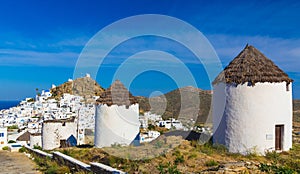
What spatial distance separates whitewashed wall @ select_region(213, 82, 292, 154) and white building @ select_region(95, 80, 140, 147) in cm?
526

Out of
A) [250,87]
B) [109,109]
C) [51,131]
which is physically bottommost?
[51,131]

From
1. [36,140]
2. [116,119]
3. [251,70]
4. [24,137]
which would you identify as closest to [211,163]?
[251,70]

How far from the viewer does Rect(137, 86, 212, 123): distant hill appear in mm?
21172

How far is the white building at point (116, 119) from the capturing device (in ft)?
45.0

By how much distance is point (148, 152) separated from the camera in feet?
32.5

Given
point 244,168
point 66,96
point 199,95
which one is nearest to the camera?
→ point 244,168

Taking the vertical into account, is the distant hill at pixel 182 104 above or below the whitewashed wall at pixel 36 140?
above

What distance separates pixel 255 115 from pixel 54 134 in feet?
39.0

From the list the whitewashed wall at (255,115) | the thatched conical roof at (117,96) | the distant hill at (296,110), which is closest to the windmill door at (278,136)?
the whitewashed wall at (255,115)

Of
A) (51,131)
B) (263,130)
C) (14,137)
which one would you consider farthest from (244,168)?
(14,137)

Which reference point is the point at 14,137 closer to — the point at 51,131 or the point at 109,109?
the point at 51,131

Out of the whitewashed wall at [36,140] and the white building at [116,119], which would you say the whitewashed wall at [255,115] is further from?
the whitewashed wall at [36,140]

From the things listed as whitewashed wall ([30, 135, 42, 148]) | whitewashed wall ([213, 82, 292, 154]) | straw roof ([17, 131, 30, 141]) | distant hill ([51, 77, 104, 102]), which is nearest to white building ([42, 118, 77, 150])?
whitewashed wall ([30, 135, 42, 148])

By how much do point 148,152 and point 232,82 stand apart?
3668mm
